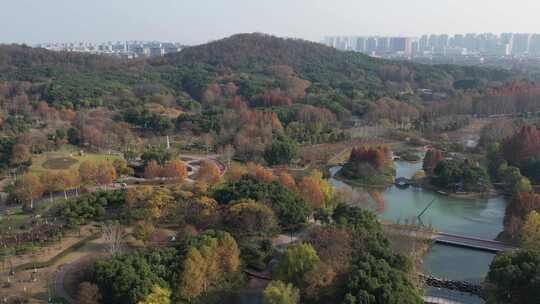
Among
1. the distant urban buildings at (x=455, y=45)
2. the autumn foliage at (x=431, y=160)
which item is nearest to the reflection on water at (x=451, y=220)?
the autumn foliage at (x=431, y=160)

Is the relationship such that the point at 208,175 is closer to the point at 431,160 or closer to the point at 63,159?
the point at 63,159

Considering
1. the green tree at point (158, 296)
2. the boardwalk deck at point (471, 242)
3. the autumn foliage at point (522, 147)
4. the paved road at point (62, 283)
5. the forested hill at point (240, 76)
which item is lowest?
the paved road at point (62, 283)

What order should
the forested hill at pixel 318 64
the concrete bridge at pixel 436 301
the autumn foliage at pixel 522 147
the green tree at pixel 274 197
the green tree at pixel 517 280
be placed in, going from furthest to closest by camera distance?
the forested hill at pixel 318 64 < the autumn foliage at pixel 522 147 < the green tree at pixel 274 197 < the concrete bridge at pixel 436 301 < the green tree at pixel 517 280

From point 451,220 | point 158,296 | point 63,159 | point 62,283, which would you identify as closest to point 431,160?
point 451,220

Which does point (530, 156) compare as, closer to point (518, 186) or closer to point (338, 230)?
point (518, 186)

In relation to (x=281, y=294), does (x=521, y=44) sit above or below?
above

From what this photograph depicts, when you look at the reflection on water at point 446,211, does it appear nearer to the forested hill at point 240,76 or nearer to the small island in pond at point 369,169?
the small island in pond at point 369,169

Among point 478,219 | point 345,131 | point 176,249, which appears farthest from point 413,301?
point 345,131

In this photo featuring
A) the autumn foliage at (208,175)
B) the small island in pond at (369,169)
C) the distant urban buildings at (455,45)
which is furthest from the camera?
the distant urban buildings at (455,45)
